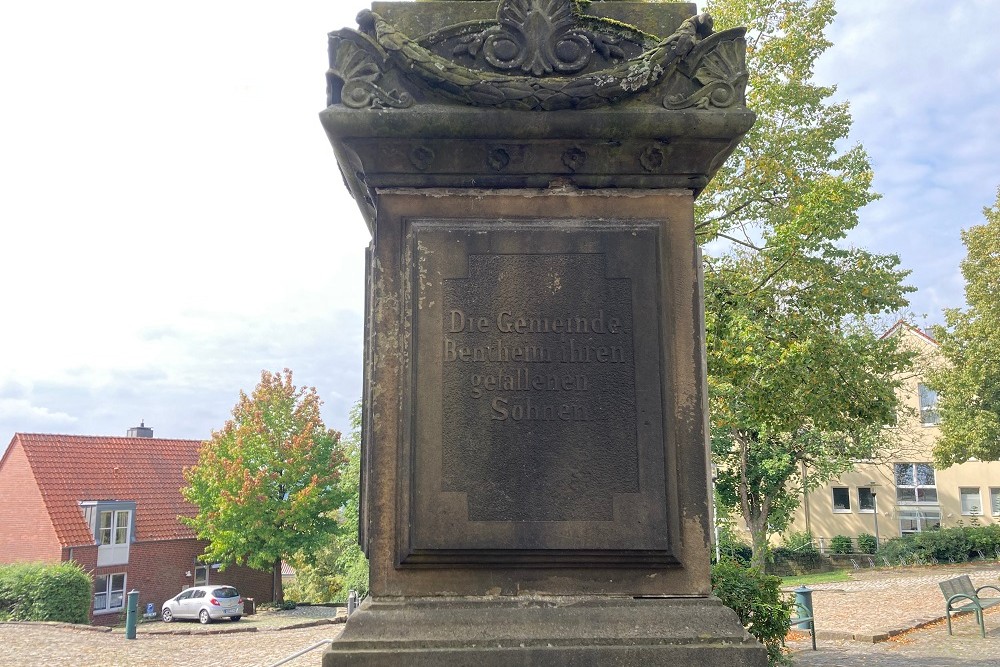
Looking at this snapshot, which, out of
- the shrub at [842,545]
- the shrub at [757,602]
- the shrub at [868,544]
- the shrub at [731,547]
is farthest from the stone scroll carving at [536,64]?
the shrub at [842,545]

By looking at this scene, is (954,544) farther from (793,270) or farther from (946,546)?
(793,270)

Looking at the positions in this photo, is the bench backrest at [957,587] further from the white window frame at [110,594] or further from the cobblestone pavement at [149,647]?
the white window frame at [110,594]

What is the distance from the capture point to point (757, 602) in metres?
8.56

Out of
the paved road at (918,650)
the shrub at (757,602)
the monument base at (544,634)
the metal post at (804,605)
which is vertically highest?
the monument base at (544,634)

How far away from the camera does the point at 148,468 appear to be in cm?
3631

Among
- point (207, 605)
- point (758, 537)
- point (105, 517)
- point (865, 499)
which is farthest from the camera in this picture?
point (865, 499)

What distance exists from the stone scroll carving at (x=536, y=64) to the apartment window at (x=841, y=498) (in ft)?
142

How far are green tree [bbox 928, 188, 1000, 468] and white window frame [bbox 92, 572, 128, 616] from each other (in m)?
31.9

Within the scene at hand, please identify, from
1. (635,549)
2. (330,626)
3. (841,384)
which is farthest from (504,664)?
(330,626)

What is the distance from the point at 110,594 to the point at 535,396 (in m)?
34.3

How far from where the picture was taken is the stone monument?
350 cm

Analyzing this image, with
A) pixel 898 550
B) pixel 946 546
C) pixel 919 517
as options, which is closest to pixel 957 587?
pixel 946 546

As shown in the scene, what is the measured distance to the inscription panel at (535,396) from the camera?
3.53 meters

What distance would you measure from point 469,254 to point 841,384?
1118cm
